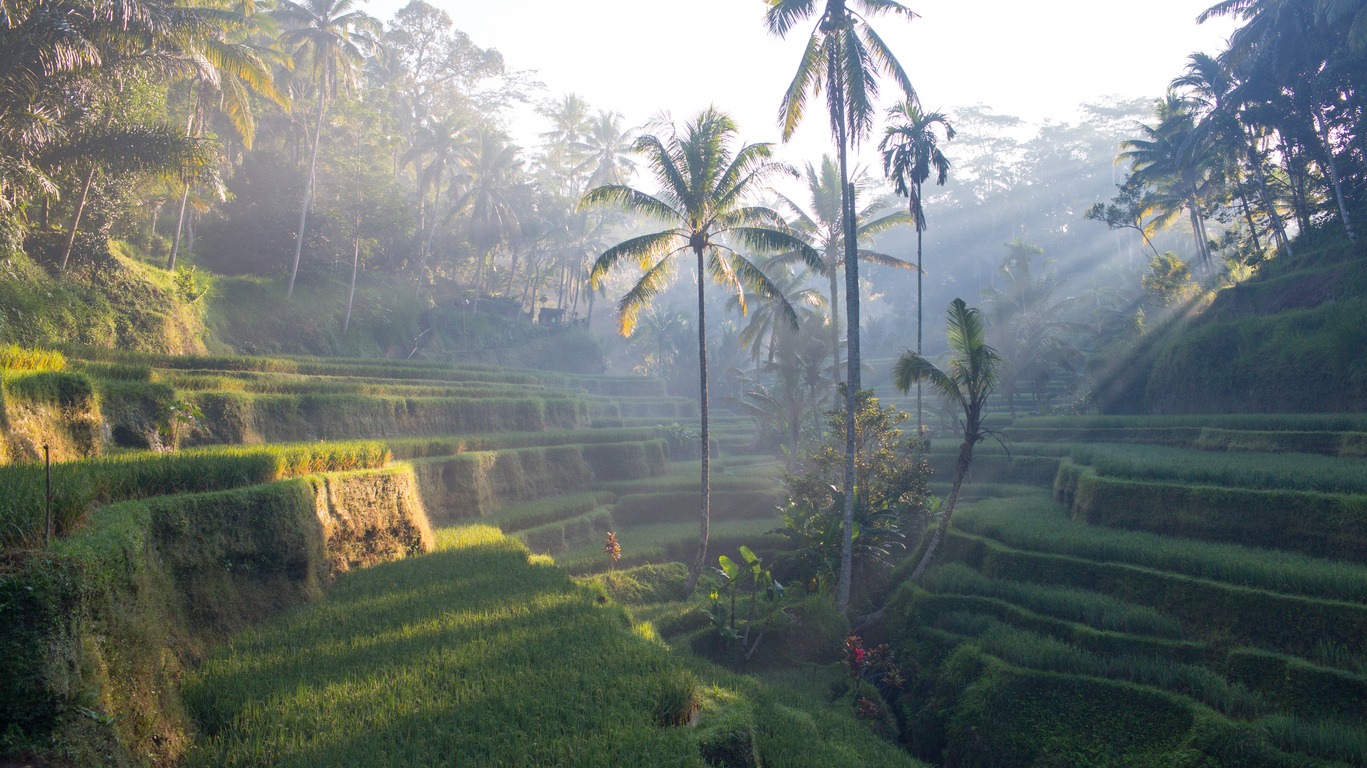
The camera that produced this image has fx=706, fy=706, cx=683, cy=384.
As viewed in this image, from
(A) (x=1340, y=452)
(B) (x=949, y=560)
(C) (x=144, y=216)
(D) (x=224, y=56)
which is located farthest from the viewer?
(C) (x=144, y=216)

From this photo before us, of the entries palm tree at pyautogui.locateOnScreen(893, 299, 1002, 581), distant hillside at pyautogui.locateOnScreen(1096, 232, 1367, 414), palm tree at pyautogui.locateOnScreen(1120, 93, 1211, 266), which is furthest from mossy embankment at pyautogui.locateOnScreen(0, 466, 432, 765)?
palm tree at pyautogui.locateOnScreen(1120, 93, 1211, 266)

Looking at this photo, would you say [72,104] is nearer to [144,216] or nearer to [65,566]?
[144,216]

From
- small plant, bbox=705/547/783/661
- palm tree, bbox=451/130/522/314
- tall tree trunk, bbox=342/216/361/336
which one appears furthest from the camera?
palm tree, bbox=451/130/522/314

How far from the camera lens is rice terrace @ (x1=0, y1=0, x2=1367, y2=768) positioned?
21.8 ft

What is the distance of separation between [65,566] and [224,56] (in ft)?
60.3

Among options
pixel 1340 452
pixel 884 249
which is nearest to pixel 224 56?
pixel 1340 452

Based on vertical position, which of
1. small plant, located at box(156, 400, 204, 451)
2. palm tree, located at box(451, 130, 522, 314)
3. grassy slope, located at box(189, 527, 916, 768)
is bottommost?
grassy slope, located at box(189, 527, 916, 768)

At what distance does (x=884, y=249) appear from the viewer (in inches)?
2712

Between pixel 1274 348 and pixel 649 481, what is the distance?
18493mm

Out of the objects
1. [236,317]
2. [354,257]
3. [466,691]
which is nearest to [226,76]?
[236,317]

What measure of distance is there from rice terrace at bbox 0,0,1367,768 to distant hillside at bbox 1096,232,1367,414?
137 mm

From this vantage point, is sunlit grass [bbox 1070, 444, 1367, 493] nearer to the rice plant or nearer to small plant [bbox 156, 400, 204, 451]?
the rice plant

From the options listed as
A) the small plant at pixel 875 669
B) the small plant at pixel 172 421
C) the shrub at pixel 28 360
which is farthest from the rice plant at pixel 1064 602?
the shrub at pixel 28 360

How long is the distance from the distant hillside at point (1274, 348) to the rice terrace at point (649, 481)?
0.45 feet
